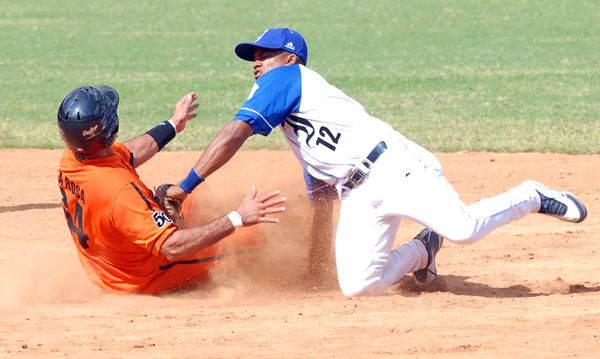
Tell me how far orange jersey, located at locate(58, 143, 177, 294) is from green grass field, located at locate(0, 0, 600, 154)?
5.68 m

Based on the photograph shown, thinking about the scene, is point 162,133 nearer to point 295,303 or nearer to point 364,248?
point 295,303

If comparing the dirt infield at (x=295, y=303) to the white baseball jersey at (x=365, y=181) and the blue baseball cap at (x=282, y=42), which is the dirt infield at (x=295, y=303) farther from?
the blue baseball cap at (x=282, y=42)

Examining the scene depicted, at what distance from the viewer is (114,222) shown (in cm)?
545

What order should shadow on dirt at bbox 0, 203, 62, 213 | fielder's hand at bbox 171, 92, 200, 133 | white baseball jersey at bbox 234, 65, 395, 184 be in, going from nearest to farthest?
white baseball jersey at bbox 234, 65, 395, 184
fielder's hand at bbox 171, 92, 200, 133
shadow on dirt at bbox 0, 203, 62, 213

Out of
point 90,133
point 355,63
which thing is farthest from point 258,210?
point 355,63

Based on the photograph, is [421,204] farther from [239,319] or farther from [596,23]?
[596,23]

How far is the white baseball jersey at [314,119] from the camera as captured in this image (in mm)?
5691

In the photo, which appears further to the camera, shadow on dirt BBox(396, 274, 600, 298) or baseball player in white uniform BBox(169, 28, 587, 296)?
shadow on dirt BBox(396, 274, 600, 298)

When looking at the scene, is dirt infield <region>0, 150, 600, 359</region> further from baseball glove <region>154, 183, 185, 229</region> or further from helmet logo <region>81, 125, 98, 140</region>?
helmet logo <region>81, 125, 98, 140</region>

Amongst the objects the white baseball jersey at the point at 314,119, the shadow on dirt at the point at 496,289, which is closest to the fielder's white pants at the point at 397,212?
the white baseball jersey at the point at 314,119

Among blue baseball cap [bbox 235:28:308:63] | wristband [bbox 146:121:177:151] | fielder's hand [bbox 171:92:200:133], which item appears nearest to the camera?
blue baseball cap [bbox 235:28:308:63]

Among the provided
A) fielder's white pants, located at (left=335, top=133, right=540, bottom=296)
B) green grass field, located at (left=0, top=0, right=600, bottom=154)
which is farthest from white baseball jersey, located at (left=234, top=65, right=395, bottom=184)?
green grass field, located at (left=0, top=0, right=600, bottom=154)

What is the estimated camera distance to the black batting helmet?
541 centimetres

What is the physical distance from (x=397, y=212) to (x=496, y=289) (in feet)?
3.77
